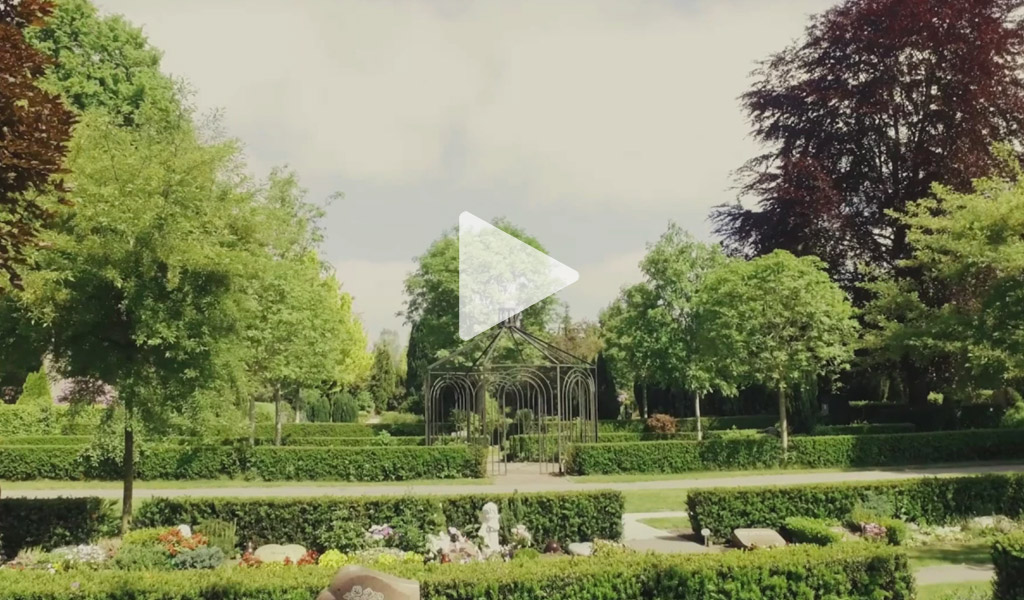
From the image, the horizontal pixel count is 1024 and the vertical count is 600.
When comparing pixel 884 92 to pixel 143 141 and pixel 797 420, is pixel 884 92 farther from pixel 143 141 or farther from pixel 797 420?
pixel 143 141

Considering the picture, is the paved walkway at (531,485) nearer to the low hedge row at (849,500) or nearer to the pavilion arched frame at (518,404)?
the pavilion arched frame at (518,404)

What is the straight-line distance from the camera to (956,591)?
866cm

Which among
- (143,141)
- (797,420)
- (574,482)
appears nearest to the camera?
(143,141)

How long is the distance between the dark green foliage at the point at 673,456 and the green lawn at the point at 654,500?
289 cm

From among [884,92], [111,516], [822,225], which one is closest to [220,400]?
[111,516]

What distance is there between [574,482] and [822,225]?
14.7 meters

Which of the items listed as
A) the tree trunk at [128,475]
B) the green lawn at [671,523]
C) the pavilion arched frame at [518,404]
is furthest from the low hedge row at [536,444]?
the tree trunk at [128,475]

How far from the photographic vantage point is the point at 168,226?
11.9 meters

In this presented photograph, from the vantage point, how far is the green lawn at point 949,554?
10.7 m

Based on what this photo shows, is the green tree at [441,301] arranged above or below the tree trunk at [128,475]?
above

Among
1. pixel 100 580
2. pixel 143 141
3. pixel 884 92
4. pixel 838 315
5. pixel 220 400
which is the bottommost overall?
pixel 100 580
